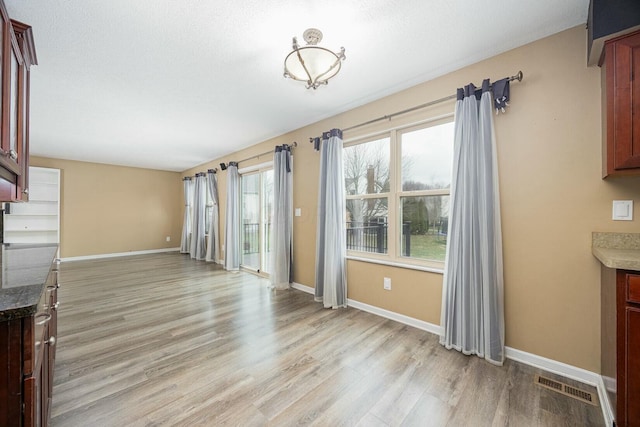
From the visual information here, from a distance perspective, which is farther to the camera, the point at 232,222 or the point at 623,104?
the point at 232,222

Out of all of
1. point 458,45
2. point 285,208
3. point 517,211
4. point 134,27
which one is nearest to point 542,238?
point 517,211

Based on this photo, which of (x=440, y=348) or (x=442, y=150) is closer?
(x=440, y=348)

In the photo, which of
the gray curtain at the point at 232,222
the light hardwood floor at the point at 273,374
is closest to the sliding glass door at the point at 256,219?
the gray curtain at the point at 232,222

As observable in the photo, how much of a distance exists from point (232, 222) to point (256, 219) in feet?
1.77

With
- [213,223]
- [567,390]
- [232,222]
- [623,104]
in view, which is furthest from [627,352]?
[213,223]

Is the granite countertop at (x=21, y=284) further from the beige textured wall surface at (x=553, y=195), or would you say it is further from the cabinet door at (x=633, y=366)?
the beige textured wall surface at (x=553, y=195)

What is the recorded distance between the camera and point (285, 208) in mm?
4070

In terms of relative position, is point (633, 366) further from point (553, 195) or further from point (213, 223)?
point (213, 223)

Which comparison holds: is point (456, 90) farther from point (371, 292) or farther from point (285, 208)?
point (285, 208)

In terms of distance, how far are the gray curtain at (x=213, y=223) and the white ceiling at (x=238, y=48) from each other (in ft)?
8.20

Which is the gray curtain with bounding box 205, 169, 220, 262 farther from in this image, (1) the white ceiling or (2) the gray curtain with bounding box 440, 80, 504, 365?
(2) the gray curtain with bounding box 440, 80, 504, 365

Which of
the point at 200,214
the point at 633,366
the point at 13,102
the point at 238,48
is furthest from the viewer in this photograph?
the point at 200,214

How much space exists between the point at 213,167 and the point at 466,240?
5876 millimetres

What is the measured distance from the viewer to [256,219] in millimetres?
5219
